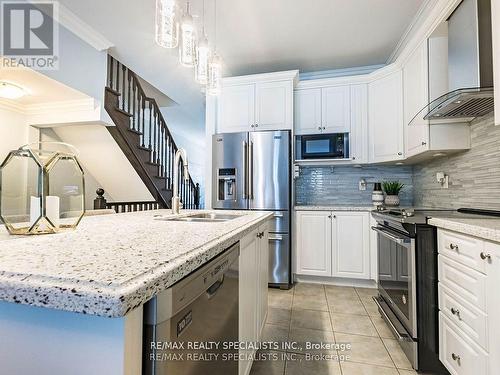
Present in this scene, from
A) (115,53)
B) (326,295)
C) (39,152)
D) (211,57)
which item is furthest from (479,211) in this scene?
(115,53)

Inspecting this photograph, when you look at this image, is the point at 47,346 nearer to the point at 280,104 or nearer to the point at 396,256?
the point at 396,256

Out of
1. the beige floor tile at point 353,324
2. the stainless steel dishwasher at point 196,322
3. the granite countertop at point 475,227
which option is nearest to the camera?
the stainless steel dishwasher at point 196,322

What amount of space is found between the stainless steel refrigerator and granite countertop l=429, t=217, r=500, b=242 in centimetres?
166

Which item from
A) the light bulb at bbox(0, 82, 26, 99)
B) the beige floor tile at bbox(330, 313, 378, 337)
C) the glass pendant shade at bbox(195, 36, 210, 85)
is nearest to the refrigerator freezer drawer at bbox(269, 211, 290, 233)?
the beige floor tile at bbox(330, 313, 378, 337)

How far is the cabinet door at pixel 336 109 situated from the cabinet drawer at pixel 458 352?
90.5 inches

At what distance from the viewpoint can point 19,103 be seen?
127 inches

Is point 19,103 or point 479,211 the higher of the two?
point 19,103

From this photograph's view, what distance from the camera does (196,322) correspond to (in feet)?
2.41

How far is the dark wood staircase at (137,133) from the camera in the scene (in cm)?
333

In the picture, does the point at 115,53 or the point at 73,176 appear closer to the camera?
the point at 73,176

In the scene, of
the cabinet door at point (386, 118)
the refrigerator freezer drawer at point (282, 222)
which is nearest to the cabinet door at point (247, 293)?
the refrigerator freezer drawer at point (282, 222)

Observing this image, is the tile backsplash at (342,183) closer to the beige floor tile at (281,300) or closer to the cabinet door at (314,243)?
the cabinet door at (314,243)

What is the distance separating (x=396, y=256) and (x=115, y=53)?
148 inches

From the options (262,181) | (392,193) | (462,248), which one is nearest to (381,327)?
(462,248)
